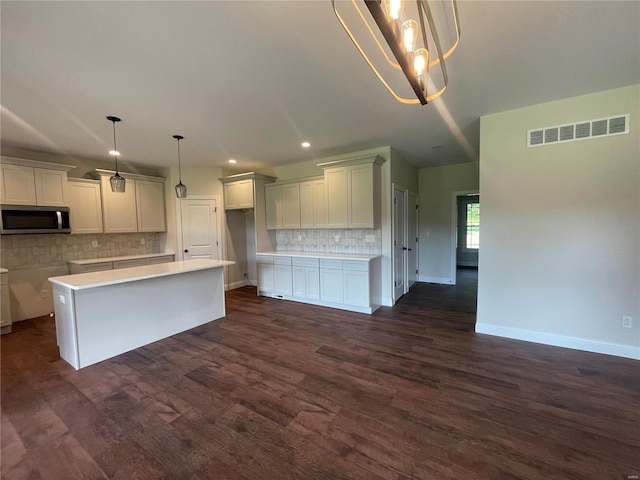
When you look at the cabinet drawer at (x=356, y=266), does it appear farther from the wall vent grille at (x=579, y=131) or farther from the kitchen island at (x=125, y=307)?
the wall vent grille at (x=579, y=131)

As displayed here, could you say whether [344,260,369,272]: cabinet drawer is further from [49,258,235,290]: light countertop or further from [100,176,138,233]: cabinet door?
[100,176,138,233]: cabinet door

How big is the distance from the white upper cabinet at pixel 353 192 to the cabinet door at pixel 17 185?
4.54 metres

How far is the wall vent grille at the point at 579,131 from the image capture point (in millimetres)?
2705

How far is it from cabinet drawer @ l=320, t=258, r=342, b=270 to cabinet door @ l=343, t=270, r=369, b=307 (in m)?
0.14

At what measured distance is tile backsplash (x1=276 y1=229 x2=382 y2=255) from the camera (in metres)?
4.78

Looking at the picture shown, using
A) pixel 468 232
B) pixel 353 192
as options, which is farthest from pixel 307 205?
pixel 468 232

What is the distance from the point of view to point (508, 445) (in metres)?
1.75

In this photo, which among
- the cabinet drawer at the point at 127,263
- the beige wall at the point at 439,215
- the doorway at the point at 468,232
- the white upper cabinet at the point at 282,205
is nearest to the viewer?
the cabinet drawer at the point at 127,263

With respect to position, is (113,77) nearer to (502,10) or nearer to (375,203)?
(502,10)

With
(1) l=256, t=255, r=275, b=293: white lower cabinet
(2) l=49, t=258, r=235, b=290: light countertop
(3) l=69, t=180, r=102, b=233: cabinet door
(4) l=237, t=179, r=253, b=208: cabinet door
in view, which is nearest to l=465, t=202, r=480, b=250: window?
(1) l=256, t=255, r=275, b=293: white lower cabinet

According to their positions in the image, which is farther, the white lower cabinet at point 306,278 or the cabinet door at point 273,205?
the cabinet door at point 273,205

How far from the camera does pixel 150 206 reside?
5.45 m

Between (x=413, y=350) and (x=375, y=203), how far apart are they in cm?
234

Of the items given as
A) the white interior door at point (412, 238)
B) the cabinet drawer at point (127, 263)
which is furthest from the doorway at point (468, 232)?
the cabinet drawer at point (127, 263)
